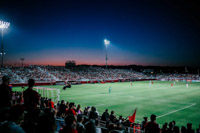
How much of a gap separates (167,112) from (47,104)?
41.3 feet

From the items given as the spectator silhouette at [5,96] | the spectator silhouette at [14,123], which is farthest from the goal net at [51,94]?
the spectator silhouette at [14,123]

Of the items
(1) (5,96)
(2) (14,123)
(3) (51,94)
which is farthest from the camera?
(3) (51,94)

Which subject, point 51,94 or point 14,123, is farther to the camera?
point 51,94

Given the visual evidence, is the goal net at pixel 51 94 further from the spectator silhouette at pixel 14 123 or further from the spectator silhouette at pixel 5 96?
the spectator silhouette at pixel 14 123

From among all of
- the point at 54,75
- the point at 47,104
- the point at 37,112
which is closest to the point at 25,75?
the point at 54,75

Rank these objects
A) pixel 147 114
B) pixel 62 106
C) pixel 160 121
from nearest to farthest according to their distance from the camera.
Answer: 1. pixel 62 106
2. pixel 160 121
3. pixel 147 114

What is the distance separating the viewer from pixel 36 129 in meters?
3.24

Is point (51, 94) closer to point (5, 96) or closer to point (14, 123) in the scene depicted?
point (5, 96)

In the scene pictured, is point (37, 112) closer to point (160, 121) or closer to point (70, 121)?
point (70, 121)

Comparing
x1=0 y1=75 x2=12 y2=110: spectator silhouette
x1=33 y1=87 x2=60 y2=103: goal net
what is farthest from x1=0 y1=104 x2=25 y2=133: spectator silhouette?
x1=33 y1=87 x2=60 y2=103: goal net

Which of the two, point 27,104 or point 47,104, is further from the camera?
point 47,104

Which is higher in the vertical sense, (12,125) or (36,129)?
(12,125)

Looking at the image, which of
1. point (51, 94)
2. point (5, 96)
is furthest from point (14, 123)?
point (51, 94)

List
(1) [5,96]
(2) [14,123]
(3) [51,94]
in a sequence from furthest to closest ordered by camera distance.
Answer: (3) [51,94] < (1) [5,96] < (2) [14,123]
